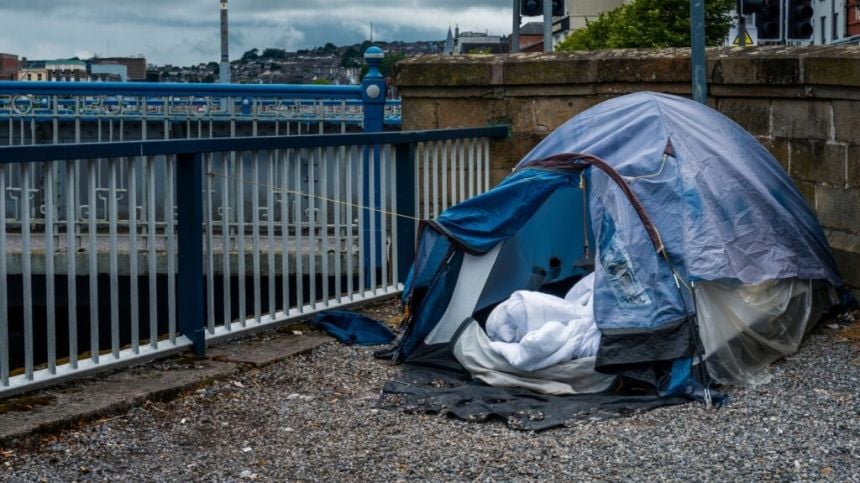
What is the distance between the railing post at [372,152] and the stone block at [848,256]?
2951mm

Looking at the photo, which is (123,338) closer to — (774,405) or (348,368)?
(348,368)

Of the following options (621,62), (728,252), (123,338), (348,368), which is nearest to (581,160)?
(728,252)

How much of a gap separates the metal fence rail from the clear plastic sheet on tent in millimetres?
2455

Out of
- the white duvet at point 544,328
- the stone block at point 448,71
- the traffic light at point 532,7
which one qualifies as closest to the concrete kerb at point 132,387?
the white duvet at point 544,328

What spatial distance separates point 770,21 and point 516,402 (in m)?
13.2

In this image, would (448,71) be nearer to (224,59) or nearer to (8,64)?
(224,59)

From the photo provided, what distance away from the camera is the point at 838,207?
9188 millimetres

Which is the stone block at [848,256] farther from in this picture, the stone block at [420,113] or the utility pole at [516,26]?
the utility pole at [516,26]

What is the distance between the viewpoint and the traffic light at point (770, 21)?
1853 centimetres

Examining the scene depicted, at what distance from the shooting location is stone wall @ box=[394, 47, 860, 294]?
9.03 meters

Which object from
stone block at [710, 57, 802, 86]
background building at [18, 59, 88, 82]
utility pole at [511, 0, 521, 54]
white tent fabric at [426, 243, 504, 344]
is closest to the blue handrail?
stone block at [710, 57, 802, 86]

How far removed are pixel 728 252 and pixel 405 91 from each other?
4232 mm

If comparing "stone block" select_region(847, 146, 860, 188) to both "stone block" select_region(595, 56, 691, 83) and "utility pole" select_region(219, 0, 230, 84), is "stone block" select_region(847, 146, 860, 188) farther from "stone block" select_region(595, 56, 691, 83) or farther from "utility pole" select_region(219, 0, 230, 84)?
"utility pole" select_region(219, 0, 230, 84)

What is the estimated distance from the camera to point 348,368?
760 centimetres
